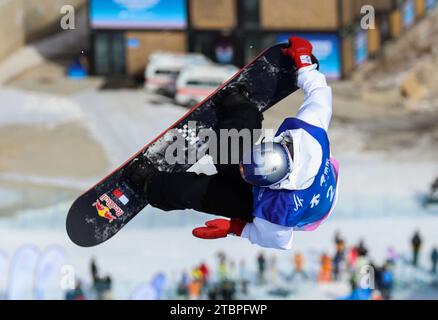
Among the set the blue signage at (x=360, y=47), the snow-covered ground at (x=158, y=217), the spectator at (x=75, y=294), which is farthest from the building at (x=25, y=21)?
the spectator at (x=75, y=294)

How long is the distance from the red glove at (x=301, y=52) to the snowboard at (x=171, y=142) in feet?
0.66

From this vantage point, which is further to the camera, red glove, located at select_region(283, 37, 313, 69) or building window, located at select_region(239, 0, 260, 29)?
building window, located at select_region(239, 0, 260, 29)

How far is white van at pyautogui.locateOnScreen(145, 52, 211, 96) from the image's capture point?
1356 centimetres

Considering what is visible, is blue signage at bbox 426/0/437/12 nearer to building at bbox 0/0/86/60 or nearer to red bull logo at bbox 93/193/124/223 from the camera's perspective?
building at bbox 0/0/86/60

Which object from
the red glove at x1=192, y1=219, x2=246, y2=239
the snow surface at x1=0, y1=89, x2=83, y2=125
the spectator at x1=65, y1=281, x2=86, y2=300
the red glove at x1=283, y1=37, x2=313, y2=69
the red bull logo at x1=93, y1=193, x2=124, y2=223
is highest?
the red glove at x1=283, y1=37, x2=313, y2=69

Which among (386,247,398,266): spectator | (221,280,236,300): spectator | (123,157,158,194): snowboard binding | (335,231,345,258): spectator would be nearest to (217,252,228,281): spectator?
(221,280,236,300): spectator

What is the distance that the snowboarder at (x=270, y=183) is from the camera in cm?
369

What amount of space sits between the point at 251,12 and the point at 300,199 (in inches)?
409

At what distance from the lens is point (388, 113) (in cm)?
1527

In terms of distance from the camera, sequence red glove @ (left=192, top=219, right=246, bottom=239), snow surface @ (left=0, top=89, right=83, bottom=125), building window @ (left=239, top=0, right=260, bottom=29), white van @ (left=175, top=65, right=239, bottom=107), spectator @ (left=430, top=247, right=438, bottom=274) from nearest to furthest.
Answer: red glove @ (left=192, top=219, right=246, bottom=239)
white van @ (left=175, top=65, right=239, bottom=107)
spectator @ (left=430, top=247, right=438, bottom=274)
building window @ (left=239, top=0, right=260, bottom=29)
snow surface @ (left=0, top=89, right=83, bottom=125)

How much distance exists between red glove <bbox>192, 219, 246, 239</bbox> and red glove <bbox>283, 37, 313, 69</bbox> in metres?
0.87

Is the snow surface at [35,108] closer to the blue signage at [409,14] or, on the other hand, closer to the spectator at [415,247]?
the spectator at [415,247]

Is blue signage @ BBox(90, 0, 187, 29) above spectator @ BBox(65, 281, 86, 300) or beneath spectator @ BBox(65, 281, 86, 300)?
above

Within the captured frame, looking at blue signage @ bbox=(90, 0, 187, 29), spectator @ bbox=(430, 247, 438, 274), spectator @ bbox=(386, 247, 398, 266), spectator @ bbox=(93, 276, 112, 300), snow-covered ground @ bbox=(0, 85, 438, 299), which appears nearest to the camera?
spectator @ bbox=(93, 276, 112, 300)
